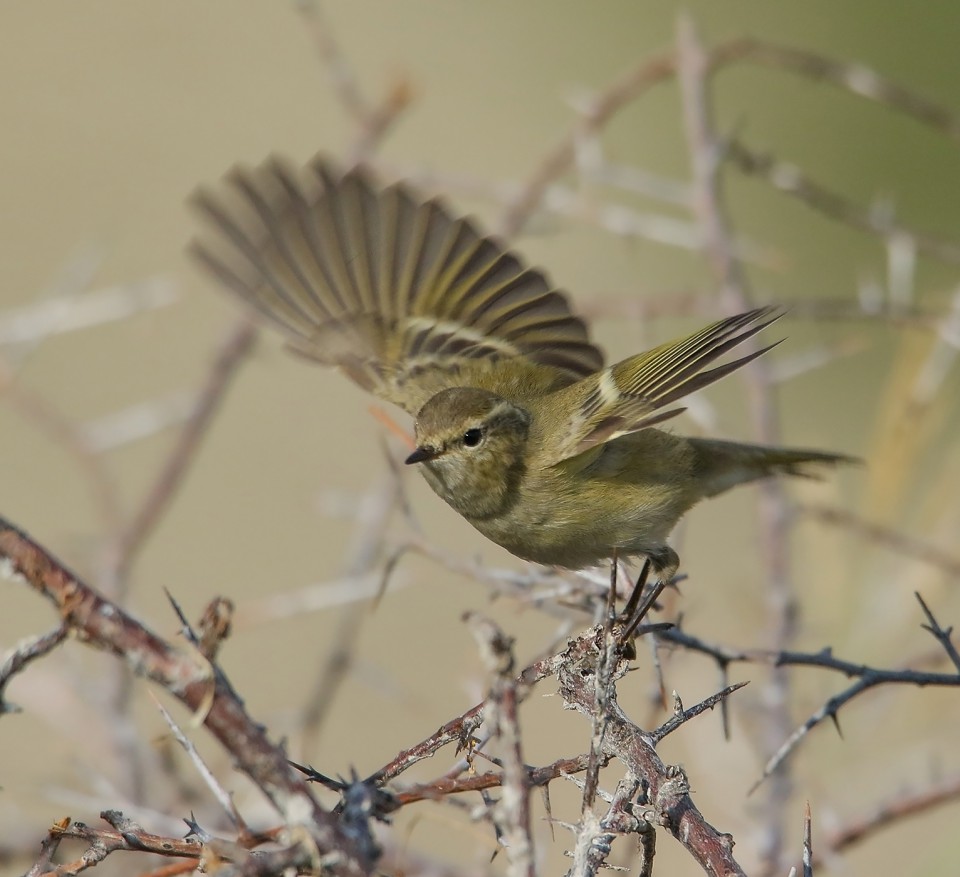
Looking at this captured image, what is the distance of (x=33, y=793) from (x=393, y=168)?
6.97 feet

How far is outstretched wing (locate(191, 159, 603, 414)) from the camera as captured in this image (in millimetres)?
3508

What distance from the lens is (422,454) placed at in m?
3.31

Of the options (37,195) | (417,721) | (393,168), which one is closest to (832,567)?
(393,168)

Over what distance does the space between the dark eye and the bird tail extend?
657mm

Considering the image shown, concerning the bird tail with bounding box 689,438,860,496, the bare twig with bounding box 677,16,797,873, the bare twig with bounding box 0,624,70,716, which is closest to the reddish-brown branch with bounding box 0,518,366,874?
the bare twig with bounding box 0,624,70,716

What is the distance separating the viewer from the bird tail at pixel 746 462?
139 inches

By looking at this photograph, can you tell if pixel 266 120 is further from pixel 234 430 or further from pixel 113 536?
pixel 113 536

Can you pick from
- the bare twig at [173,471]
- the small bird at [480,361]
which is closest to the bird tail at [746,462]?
the small bird at [480,361]

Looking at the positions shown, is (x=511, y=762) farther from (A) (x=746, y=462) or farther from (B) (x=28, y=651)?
(A) (x=746, y=462)

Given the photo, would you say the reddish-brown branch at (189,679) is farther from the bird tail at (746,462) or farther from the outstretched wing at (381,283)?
the bird tail at (746,462)

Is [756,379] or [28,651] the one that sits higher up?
[756,379]

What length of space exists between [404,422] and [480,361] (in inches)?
11.5

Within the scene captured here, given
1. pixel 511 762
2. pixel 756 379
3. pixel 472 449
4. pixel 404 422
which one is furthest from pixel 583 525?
pixel 511 762

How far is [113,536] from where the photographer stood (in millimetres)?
3422
